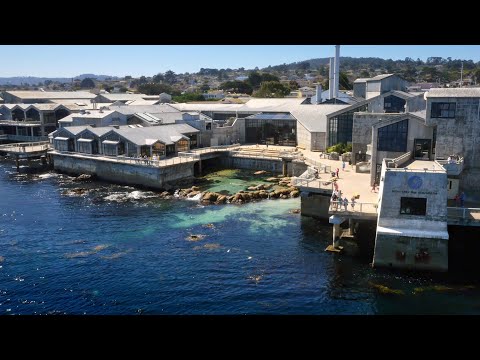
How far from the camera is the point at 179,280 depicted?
24.8 metres

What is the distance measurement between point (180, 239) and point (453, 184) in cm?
1876

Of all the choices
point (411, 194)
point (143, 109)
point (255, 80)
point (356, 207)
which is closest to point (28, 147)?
point (143, 109)

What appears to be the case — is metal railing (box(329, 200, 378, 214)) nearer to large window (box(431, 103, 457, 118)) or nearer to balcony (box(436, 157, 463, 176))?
balcony (box(436, 157, 463, 176))

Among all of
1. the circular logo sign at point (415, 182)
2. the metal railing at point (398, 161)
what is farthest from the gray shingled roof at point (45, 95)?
the circular logo sign at point (415, 182)

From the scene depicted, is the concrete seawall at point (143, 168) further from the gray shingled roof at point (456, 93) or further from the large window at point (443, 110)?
the gray shingled roof at point (456, 93)

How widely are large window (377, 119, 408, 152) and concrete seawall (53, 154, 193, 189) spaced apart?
871 inches

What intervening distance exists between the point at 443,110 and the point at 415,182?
7968 mm

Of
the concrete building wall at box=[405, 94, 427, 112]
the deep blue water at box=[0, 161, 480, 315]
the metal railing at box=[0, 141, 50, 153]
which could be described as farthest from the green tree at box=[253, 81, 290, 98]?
the deep blue water at box=[0, 161, 480, 315]
